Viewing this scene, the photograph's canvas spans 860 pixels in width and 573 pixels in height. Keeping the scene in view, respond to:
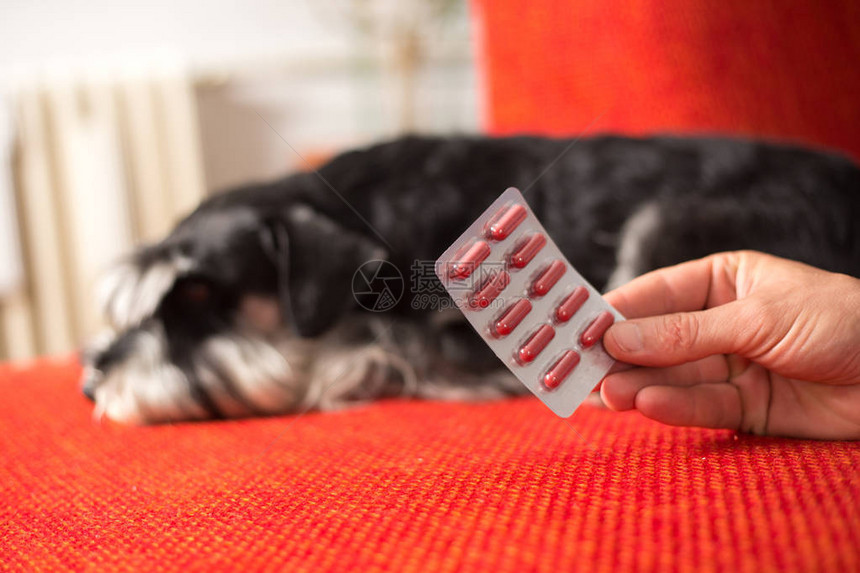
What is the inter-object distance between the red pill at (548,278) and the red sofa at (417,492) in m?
0.18

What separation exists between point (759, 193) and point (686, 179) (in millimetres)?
133

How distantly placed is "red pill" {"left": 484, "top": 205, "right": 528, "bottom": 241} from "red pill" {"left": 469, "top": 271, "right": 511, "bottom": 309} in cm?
4

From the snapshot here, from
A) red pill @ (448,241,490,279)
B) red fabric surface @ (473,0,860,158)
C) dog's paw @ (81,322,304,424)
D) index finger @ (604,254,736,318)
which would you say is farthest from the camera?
red fabric surface @ (473,0,860,158)

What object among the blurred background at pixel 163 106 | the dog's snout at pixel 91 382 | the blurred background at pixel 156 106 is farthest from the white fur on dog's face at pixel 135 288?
the blurred background at pixel 156 106

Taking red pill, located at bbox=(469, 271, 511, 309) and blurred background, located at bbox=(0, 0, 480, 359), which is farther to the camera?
blurred background, located at bbox=(0, 0, 480, 359)

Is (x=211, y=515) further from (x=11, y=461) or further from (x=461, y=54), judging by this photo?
(x=461, y=54)

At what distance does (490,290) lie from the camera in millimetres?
718

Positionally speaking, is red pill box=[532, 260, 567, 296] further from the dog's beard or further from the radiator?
the radiator

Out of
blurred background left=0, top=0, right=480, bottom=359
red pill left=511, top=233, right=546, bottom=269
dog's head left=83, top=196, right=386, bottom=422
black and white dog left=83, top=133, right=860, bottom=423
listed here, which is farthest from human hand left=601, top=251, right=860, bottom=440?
blurred background left=0, top=0, right=480, bottom=359

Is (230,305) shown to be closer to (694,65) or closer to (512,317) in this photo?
(512,317)

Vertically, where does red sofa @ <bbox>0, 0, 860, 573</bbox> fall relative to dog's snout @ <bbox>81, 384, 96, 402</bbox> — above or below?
above

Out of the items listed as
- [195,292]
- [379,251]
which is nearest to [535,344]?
[379,251]

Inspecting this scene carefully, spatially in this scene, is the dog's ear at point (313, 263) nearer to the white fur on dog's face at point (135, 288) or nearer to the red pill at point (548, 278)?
the white fur on dog's face at point (135, 288)

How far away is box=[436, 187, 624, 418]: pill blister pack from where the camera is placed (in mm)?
713
